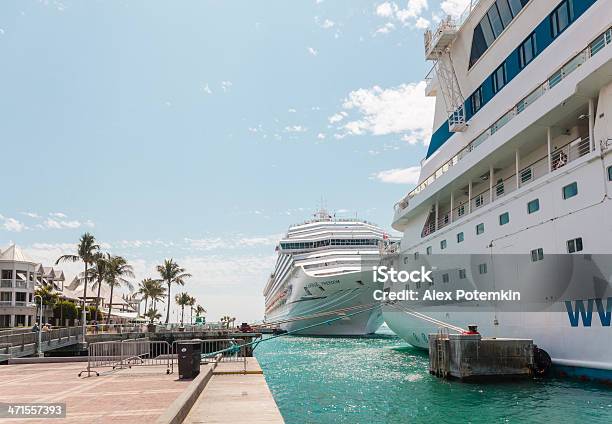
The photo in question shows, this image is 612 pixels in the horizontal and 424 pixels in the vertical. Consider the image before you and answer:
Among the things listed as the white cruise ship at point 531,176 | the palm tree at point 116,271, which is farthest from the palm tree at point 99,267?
the white cruise ship at point 531,176

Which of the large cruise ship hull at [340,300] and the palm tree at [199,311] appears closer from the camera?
the large cruise ship hull at [340,300]

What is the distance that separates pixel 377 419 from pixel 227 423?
6756mm

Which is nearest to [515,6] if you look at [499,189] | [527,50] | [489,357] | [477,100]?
[527,50]

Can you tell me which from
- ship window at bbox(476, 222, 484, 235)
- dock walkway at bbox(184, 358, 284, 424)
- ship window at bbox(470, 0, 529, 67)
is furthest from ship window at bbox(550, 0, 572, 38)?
dock walkway at bbox(184, 358, 284, 424)

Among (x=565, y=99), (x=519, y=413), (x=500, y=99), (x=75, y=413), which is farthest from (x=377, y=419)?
(x=500, y=99)

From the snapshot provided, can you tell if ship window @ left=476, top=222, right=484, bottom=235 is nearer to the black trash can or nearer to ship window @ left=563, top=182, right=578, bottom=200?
ship window @ left=563, top=182, right=578, bottom=200

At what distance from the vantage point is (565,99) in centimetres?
1778

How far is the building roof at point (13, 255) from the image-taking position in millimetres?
61719

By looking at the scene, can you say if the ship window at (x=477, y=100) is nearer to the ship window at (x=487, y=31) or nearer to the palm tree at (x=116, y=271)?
the ship window at (x=487, y=31)

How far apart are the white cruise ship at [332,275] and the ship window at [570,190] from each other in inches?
1172

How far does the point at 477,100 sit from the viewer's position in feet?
93.6

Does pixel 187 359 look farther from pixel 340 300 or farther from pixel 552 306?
pixel 340 300

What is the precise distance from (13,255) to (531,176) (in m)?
60.7

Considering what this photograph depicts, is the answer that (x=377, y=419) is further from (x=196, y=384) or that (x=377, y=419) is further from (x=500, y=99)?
(x=500, y=99)
